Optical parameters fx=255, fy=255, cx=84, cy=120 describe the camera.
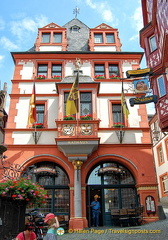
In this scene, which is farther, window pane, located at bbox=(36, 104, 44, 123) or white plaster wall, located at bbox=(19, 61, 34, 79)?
white plaster wall, located at bbox=(19, 61, 34, 79)

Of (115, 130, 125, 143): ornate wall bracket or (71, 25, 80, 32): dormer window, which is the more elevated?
(71, 25, 80, 32): dormer window

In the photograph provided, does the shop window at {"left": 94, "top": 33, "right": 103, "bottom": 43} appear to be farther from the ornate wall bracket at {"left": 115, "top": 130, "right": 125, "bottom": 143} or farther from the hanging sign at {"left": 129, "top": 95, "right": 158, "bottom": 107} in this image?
the hanging sign at {"left": 129, "top": 95, "right": 158, "bottom": 107}

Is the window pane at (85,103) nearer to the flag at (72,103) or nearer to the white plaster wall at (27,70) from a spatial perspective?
the flag at (72,103)

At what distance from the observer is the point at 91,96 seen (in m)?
17.8

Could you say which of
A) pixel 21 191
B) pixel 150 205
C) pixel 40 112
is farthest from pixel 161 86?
pixel 21 191

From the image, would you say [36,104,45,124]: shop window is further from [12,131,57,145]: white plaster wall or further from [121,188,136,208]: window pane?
[121,188,136,208]: window pane

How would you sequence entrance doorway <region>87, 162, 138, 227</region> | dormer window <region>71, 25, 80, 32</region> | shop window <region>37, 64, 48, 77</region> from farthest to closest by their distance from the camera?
dormer window <region>71, 25, 80, 32</region>
shop window <region>37, 64, 48, 77</region>
entrance doorway <region>87, 162, 138, 227</region>

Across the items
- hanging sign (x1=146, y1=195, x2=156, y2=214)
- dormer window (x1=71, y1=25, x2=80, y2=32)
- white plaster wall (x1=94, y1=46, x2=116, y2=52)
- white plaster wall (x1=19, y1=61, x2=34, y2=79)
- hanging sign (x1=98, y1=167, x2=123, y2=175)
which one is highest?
dormer window (x1=71, y1=25, x2=80, y2=32)

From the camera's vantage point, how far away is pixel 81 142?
1559 centimetres

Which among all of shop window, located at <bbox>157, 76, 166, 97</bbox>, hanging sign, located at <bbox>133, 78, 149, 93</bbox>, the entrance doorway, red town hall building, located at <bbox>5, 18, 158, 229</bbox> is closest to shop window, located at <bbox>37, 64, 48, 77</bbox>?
red town hall building, located at <bbox>5, 18, 158, 229</bbox>

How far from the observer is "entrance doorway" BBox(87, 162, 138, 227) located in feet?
52.3

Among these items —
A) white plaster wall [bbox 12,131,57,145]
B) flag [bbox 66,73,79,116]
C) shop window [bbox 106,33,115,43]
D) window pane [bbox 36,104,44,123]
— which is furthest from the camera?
shop window [bbox 106,33,115,43]

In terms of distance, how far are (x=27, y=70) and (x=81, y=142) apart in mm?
7846

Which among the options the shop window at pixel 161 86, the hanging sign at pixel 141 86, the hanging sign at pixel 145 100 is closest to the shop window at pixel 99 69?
the shop window at pixel 161 86
